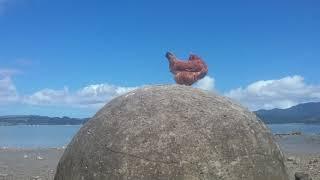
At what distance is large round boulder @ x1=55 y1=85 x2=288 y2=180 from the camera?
754 cm

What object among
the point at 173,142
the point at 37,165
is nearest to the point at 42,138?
the point at 37,165

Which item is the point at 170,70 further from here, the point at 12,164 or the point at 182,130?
the point at 12,164

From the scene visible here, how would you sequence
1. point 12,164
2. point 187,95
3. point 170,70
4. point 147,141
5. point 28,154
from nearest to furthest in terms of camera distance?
point 147,141, point 187,95, point 170,70, point 12,164, point 28,154

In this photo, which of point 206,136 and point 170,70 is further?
point 170,70

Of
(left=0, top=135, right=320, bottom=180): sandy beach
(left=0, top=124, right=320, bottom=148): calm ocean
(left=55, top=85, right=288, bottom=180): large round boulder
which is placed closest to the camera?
(left=55, top=85, right=288, bottom=180): large round boulder

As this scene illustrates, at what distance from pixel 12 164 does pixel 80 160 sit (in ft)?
75.0

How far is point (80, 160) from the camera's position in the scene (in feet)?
26.5

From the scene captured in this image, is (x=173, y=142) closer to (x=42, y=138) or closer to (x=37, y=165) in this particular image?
(x=37, y=165)

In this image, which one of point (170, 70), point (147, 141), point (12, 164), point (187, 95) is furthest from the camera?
point (12, 164)

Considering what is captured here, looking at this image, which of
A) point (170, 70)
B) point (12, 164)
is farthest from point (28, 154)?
point (170, 70)

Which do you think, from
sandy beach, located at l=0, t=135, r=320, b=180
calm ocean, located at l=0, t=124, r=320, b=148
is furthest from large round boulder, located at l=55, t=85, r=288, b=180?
calm ocean, located at l=0, t=124, r=320, b=148

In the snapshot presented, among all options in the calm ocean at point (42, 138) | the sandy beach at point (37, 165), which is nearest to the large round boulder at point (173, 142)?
the sandy beach at point (37, 165)

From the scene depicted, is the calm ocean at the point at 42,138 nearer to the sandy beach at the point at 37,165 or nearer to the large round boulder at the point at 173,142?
the sandy beach at the point at 37,165

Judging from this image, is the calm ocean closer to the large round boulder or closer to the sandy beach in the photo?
the sandy beach
